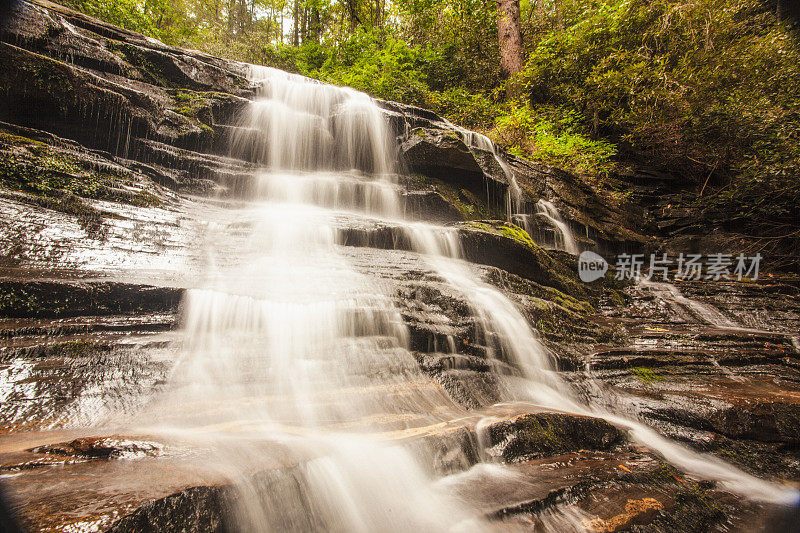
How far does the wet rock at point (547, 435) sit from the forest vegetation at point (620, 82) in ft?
26.8

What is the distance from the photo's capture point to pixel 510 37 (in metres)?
11.7

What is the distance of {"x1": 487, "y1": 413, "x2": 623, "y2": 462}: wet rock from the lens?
2.39 metres

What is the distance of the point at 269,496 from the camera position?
1599 mm

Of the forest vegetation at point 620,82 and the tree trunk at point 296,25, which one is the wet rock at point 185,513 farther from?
the tree trunk at point 296,25

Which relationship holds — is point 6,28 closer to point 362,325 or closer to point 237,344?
point 237,344

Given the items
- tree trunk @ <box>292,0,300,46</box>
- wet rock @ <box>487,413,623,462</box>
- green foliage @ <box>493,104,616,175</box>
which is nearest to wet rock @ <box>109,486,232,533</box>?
wet rock @ <box>487,413,623,462</box>

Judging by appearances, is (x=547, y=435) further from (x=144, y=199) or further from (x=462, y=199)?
(x=462, y=199)

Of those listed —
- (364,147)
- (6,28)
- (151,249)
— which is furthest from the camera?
(364,147)

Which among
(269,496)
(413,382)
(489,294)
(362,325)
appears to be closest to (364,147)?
(489,294)

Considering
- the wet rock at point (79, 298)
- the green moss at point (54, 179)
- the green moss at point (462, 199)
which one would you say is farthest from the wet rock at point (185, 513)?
the green moss at point (462, 199)

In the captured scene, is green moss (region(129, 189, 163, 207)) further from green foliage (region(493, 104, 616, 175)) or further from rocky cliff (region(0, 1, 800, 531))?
green foliage (region(493, 104, 616, 175))

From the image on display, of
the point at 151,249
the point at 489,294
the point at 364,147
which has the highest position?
the point at 364,147

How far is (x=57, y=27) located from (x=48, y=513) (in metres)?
7.93

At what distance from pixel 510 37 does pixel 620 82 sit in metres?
4.60
